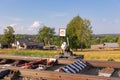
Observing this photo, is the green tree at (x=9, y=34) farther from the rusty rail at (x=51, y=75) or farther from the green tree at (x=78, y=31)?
the rusty rail at (x=51, y=75)

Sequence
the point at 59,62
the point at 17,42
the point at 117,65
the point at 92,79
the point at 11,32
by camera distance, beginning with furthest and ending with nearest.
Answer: the point at 17,42 < the point at 11,32 < the point at 59,62 < the point at 117,65 < the point at 92,79

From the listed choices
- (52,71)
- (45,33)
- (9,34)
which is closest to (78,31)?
(9,34)

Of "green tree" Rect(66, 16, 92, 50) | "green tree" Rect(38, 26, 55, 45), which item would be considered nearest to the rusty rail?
"green tree" Rect(66, 16, 92, 50)

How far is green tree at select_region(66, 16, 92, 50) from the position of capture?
72.8m

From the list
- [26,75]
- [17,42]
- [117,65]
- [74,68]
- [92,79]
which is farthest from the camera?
[17,42]

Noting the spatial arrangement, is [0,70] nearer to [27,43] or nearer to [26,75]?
[26,75]

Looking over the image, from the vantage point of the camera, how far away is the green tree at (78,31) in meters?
72.8

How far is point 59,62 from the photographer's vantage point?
30.4ft

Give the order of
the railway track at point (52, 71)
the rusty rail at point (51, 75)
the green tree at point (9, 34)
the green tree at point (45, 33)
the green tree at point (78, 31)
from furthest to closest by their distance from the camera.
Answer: the green tree at point (45, 33), the green tree at point (9, 34), the green tree at point (78, 31), the railway track at point (52, 71), the rusty rail at point (51, 75)

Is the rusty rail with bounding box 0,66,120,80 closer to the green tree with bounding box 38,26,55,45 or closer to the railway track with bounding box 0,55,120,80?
the railway track with bounding box 0,55,120,80

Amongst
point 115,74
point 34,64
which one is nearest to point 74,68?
point 115,74

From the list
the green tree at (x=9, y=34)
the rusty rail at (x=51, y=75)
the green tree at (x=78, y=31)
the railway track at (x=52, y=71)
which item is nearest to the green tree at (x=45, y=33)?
the green tree at (x=9, y=34)

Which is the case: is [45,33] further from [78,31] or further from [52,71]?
[52,71]

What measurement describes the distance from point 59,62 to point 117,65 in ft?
7.54
